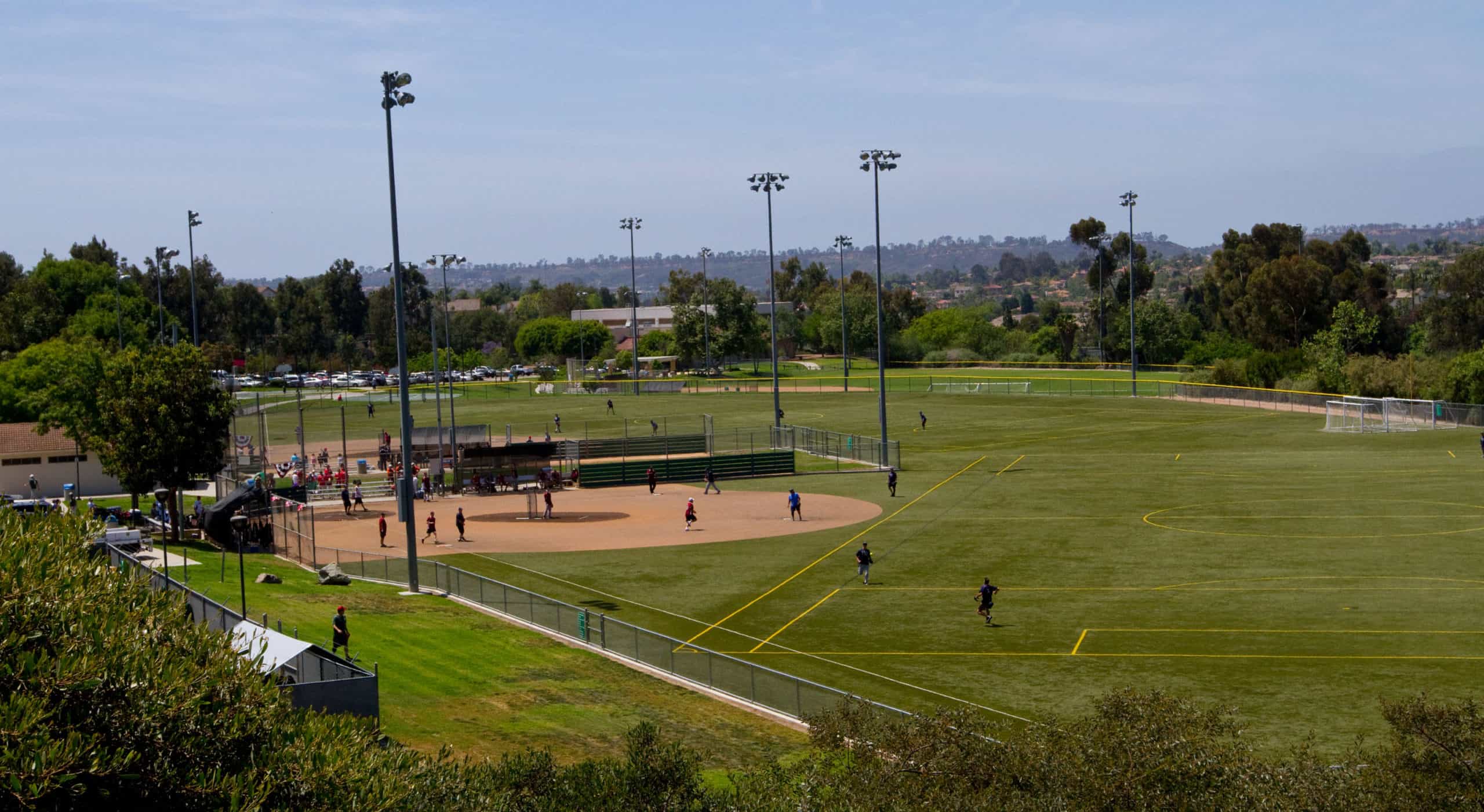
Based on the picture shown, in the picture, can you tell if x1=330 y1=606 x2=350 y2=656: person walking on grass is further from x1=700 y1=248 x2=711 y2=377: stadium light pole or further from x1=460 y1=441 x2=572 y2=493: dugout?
x1=700 y1=248 x2=711 y2=377: stadium light pole

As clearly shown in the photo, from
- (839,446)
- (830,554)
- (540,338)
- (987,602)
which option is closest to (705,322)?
(540,338)

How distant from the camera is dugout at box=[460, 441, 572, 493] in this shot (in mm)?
62562

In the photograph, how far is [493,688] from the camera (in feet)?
90.1

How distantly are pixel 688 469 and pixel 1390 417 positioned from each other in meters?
41.9

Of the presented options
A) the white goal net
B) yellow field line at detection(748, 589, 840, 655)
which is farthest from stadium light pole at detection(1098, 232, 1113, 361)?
yellow field line at detection(748, 589, 840, 655)

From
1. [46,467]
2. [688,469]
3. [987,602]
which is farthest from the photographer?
[688,469]

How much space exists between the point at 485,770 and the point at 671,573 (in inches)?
1000

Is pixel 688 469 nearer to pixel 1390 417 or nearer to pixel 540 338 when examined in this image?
pixel 1390 417

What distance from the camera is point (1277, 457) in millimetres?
65688

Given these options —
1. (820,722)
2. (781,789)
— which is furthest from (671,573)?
(781,789)

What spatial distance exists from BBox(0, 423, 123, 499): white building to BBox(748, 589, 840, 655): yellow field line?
126 feet

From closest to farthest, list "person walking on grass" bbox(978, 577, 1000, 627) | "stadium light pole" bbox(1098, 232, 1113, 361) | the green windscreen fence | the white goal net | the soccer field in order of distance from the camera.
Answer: the soccer field, "person walking on grass" bbox(978, 577, 1000, 627), the green windscreen fence, the white goal net, "stadium light pole" bbox(1098, 232, 1113, 361)

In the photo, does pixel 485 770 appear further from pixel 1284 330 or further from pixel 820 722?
pixel 1284 330

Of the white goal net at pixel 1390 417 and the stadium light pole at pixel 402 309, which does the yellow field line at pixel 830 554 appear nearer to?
the stadium light pole at pixel 402 309
